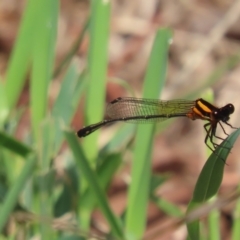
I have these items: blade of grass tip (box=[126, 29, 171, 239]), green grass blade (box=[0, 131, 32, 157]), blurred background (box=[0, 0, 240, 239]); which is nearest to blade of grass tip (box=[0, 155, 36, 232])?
green grass blade (box=[0, 131, 32, 157])

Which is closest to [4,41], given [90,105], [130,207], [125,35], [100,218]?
[125,35]

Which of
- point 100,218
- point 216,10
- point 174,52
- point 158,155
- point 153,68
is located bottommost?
point 100,218

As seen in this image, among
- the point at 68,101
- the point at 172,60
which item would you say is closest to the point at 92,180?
the point at 68,101

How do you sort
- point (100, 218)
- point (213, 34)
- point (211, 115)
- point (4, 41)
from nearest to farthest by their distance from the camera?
point (211, 115), point (100, 218), point (213, 34), point (4, 41)

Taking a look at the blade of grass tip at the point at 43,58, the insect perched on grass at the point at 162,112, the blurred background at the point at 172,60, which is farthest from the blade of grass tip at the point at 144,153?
the blurred background at the point at 172,60

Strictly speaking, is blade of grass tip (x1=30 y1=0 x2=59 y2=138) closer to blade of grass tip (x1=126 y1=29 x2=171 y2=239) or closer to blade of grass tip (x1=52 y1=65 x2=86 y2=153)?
blade of grass tip (x1=52 y1=65 x2=86 y2=153)

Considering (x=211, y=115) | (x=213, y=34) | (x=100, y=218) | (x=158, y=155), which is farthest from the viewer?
(x=213, y=34)

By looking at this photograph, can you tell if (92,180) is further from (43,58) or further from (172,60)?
(172,60)

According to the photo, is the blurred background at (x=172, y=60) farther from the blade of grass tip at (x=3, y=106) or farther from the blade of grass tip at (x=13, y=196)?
the blade of grass tip at (x=13, y=196)

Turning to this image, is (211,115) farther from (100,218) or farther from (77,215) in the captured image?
(100,218)
